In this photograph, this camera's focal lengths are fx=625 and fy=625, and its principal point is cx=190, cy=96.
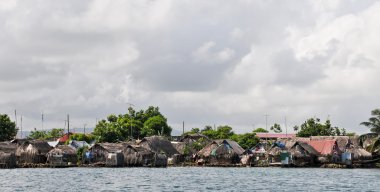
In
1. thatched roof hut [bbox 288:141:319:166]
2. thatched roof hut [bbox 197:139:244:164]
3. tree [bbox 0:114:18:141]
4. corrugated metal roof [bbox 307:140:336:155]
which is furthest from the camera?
tree [bbox 0:114:18:141]

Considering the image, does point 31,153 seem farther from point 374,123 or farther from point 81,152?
point 374,123

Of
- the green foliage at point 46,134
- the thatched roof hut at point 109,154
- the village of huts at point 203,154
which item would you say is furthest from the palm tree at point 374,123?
the green foliage at point 46,134

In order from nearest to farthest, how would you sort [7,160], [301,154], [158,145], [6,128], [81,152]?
[7,160] < [301,154] < [81,152] < [158,145] < [6,128]

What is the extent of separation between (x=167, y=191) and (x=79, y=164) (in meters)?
48.3

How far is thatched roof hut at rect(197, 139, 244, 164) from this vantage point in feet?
294

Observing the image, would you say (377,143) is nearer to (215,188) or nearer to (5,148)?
(215,188)

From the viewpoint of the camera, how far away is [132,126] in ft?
369

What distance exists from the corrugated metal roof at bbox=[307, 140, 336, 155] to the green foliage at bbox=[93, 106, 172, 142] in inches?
1255

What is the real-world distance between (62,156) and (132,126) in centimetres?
2772

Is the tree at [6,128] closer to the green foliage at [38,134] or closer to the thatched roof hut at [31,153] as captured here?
the thatched roof hut at [31,153]

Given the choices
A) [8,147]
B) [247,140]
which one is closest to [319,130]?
[247,140]

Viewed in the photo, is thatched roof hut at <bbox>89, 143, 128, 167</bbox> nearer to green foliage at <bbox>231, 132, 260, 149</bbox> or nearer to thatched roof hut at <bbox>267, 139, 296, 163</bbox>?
thatched roof hut at <bbox>267, 139, 296, 163</bbox>

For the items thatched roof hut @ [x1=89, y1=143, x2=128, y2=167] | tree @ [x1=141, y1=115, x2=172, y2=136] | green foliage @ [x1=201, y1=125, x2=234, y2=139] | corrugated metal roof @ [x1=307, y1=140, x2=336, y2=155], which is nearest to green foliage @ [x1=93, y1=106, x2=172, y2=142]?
tree @ [x1=141, y1=115, x2=172, y2=136]

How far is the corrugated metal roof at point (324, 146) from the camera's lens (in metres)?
87.8
